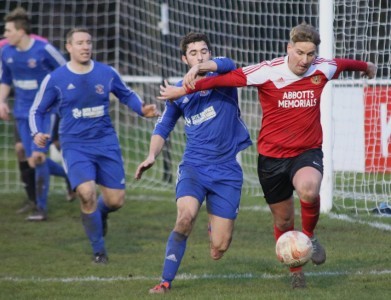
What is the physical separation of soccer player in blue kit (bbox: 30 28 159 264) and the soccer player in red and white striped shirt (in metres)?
2.15

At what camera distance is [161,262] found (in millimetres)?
9477

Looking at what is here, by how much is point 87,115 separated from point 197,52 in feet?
7.88

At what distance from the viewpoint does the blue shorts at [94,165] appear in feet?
31.6

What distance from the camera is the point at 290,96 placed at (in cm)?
768

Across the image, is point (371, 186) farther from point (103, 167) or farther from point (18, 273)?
point (18, 273)

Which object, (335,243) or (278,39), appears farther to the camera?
(278,39)

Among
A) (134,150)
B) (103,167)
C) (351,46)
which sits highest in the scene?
(351,46)

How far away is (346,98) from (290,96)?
5232 mm

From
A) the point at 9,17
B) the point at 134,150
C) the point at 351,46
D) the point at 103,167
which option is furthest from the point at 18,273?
the point at 134,150

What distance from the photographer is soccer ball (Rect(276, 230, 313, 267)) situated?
23.8 feet

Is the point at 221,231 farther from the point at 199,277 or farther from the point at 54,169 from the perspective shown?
the point at 54,169

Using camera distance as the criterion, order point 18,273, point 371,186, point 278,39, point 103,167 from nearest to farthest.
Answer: point 18,273, point 103,167, point 371,186, point 278,39

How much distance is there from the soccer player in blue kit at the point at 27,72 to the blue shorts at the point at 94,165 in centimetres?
273

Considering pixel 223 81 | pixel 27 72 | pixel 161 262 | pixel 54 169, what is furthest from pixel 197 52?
pixel 54 169
